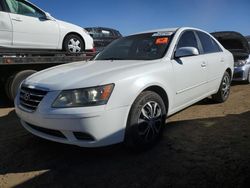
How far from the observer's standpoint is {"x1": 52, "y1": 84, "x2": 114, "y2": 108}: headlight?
3.18 meters

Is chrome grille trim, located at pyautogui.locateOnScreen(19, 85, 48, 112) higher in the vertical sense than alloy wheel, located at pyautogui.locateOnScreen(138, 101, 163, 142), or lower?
higher

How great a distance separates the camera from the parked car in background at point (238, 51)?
8812 mm

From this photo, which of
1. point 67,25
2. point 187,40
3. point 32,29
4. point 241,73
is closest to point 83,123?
point 187,40

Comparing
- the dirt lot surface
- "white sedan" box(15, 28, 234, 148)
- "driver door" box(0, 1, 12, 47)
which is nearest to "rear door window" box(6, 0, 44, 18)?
"driver door" box(0, 1, 12, 47)

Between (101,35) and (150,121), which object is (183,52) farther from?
(101,35)

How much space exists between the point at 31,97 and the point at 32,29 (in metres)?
3.55

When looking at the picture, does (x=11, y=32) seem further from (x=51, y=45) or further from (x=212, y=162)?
(x=212, y=162)

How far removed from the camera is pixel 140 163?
3.41m

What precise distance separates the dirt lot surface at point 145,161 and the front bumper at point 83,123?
1.13ft

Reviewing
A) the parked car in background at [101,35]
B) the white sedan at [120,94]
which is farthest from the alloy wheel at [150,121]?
the parked car in background at [101,35]

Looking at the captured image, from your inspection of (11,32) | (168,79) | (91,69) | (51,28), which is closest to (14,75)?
(11,32)

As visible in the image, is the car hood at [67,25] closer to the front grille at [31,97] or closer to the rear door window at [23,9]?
the rear door window at [23,9]

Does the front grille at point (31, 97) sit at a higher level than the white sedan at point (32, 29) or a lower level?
lower

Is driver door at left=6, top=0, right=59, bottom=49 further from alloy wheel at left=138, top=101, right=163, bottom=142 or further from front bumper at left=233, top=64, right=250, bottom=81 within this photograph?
front bumper at left=233, top=64, right=250, bottom=81
